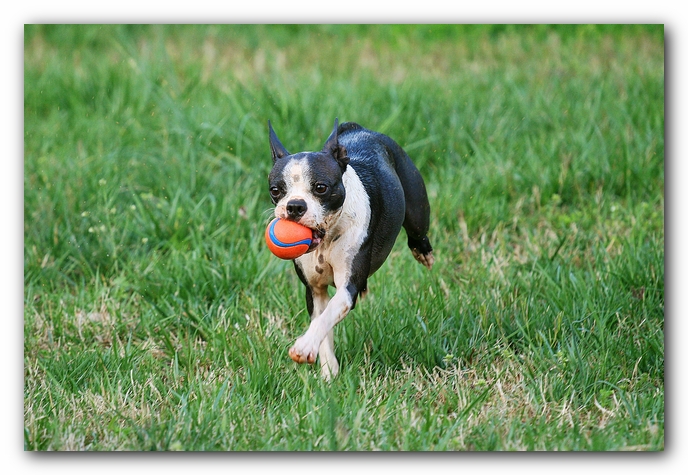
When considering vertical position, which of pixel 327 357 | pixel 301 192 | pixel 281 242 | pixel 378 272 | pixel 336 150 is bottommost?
pixel 327 357

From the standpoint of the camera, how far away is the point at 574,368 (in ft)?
10.3

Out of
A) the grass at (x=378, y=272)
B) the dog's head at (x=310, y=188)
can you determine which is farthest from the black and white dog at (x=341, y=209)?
the grass at (x=378, y=272)

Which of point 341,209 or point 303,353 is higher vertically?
point 341,209

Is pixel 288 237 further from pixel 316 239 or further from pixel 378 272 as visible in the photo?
pixel 378 272

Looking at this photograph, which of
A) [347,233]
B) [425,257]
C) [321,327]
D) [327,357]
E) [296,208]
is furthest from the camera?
[425,257]

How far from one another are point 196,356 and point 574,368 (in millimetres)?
1234

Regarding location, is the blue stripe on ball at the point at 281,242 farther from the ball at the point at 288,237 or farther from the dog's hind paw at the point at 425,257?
the dog's hind paw at the point at 425,257

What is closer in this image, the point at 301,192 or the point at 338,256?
the point at 301,192

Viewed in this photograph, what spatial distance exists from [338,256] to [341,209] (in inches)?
5.6

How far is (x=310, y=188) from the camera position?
8.52 feet

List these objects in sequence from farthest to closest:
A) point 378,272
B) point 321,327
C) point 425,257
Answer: point 378,272 → point 425,257 → point 321,327

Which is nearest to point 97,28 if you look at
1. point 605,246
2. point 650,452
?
point 605,246

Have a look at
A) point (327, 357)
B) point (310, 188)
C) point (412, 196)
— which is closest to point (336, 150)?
point (310, 188)
